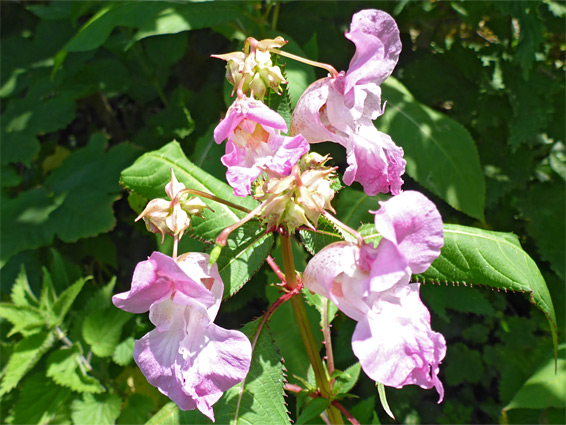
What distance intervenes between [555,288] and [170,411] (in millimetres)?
1455

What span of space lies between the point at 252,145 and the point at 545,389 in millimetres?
1376

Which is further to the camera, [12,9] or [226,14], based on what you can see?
[12,9]

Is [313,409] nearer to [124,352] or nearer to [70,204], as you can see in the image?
[124,352]

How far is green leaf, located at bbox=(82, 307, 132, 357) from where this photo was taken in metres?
1.72

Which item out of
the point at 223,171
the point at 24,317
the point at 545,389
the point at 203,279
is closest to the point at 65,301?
the point at 24,317

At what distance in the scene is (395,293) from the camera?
0.79 metres

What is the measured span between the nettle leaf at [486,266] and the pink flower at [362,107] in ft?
0.77

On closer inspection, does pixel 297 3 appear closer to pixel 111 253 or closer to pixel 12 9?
pixel 111 253

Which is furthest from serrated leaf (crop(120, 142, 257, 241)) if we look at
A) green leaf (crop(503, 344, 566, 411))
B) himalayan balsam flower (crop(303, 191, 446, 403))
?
green leaf (crop(503, 344, 566, 411))

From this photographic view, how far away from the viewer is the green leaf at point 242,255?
1.02 metres

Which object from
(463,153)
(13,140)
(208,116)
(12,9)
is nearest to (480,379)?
(463,153)

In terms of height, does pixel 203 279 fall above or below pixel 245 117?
below

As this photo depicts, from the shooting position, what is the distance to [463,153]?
1.62 m

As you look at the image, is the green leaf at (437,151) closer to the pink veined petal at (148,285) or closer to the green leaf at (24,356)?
the pink veined petal at (148,285)
